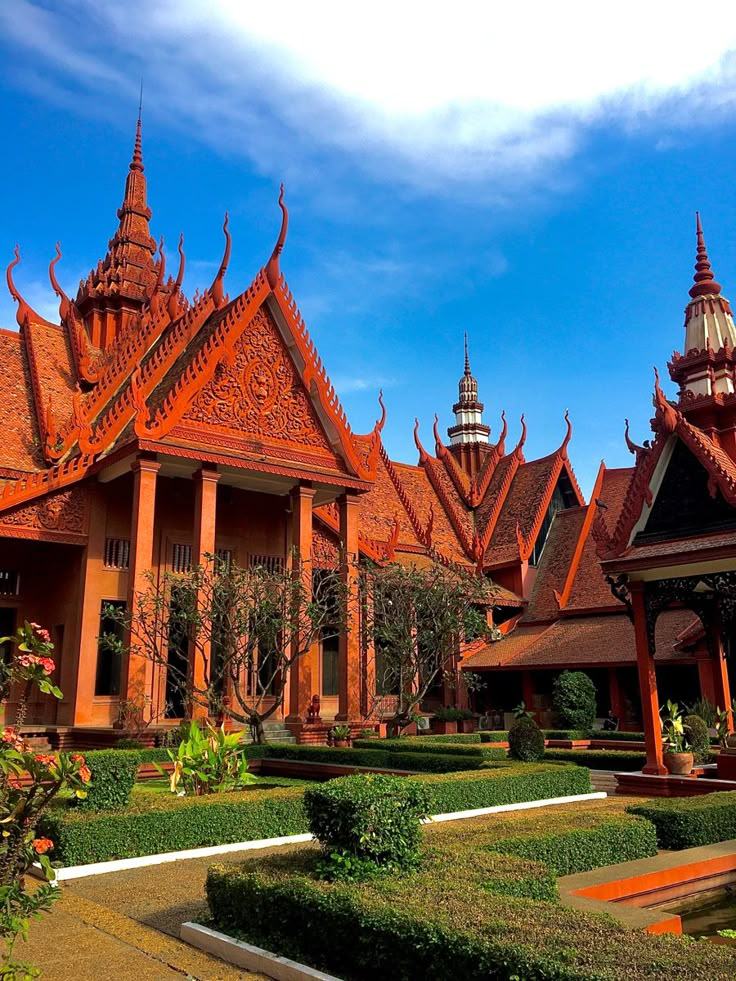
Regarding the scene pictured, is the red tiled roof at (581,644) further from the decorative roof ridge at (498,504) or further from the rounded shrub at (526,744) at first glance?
the rounded shrub at (526,744)

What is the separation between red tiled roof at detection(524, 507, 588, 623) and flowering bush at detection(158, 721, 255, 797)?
654 inches

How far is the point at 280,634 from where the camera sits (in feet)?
50.2

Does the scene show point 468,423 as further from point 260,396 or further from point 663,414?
point 663,414

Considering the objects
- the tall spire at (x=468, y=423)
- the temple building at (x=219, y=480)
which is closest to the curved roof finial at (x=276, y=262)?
the temple building at (x=219, y=480)

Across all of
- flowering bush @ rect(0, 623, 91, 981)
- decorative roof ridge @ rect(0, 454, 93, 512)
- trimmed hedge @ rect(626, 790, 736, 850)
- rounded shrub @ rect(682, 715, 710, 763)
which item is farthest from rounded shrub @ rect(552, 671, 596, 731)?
flowering bush @ rect(0, 623, 91, 981)

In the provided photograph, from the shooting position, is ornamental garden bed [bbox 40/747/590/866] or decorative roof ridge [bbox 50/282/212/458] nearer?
ornamental garden bed [bbox 40/747/590/866]

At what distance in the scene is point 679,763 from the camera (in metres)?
10.7

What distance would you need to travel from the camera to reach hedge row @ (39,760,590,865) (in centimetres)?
698

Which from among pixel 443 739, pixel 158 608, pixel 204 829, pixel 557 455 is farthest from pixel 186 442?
pixel 557 455

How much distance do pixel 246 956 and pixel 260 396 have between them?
14347 millimetres

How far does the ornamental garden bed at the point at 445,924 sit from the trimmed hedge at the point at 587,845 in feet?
0.27

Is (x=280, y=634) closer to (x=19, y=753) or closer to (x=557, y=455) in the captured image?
(x=19, y=753)

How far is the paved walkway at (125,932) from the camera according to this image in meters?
4.32

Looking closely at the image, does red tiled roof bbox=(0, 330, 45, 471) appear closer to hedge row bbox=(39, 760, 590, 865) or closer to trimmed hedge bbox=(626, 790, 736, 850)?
hedge row bbox=(39, 760, 590, 865)
